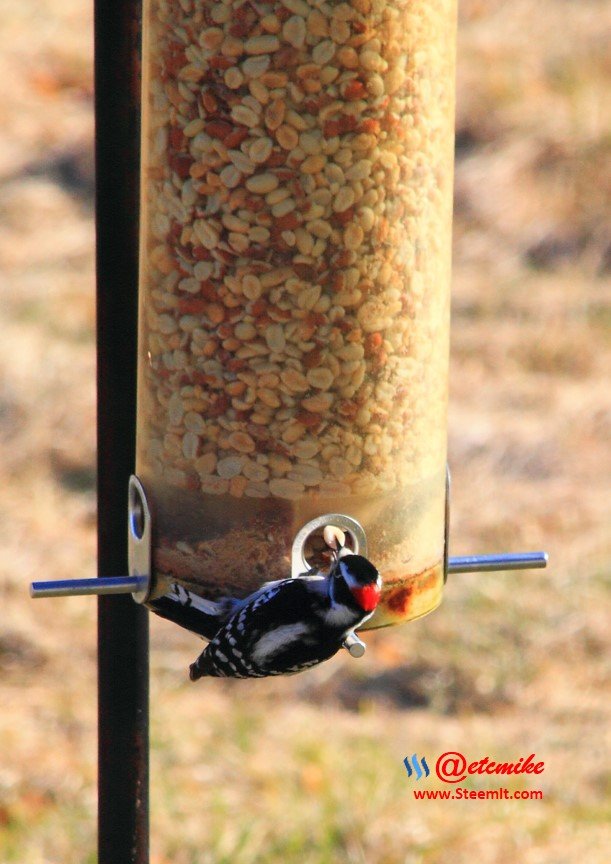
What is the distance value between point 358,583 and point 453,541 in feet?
12.4

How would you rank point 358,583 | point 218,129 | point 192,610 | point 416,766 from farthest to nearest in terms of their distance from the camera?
point 416,766 < point 192,610 < point 218,129 < point 358,583

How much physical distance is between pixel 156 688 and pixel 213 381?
8.67 ft

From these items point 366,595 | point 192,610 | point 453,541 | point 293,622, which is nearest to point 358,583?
point 366,595

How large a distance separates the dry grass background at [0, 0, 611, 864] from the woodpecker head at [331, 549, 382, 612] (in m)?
1.87

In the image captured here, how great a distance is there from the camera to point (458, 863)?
3.62m

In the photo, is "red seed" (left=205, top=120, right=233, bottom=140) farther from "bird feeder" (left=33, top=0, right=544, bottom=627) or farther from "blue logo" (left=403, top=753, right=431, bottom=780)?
"blue logo" (left=403, top=753, right=431, bottom=780)

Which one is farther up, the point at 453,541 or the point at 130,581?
the point at 130,581

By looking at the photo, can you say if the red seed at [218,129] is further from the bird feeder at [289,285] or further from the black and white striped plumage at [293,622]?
the black and white striped plumage at [293,622]

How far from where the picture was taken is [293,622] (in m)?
1.99

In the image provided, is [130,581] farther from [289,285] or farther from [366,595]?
[289,285]

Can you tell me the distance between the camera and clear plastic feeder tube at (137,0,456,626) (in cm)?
202

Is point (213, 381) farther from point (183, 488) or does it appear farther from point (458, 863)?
point (458, 863)

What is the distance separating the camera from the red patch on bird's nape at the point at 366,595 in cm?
195

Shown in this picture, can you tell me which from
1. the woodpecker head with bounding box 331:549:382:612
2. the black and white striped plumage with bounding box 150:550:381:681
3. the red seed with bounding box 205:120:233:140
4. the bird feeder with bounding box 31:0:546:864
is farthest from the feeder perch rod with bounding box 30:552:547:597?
the red seed with bounding box 205:120:233:140
